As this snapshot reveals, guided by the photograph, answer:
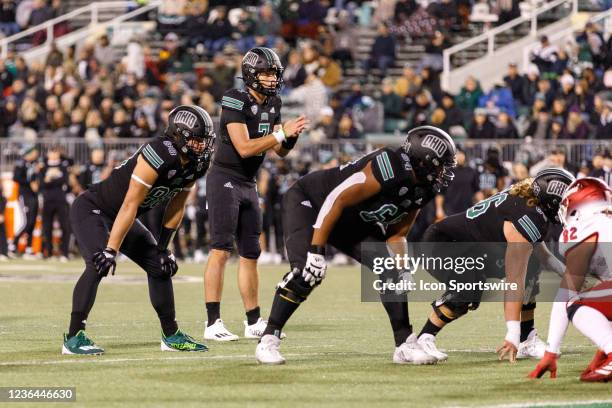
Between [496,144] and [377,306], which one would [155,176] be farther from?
[496,144]

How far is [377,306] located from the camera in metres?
14.5

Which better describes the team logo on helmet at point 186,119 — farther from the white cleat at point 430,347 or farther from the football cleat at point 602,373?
the football cleat at point 602,373

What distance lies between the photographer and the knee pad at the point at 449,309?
9.37 m

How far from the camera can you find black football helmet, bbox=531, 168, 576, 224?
9.12 meters

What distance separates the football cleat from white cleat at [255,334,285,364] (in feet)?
6.42

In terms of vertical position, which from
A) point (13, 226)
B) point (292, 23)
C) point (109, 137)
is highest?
point (292, 23)

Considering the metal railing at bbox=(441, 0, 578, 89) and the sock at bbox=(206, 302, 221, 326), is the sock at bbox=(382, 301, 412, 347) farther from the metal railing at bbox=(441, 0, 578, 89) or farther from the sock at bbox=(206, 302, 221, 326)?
the metal railing at bbox=(441, 0, 578, 89)

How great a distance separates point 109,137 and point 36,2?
8268 millimetres

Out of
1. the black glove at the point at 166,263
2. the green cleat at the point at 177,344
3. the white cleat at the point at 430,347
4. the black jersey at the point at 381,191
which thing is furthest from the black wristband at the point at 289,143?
the white cleat at the point at 430,347

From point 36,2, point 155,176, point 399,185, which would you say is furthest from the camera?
point 36,2

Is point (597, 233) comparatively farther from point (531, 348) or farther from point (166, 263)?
point (166, 263)

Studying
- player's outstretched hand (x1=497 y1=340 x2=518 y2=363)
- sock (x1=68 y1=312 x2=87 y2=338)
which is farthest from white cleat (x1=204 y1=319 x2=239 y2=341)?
player's outstretched hand (x1=497 y1=340 x2=518 y2=363)

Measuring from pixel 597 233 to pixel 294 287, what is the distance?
1991 millimetres

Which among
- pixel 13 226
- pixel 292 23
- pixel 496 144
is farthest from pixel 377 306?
pixel 292 23
